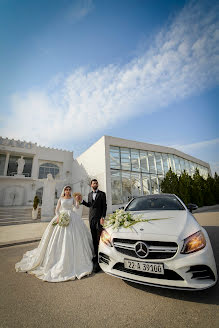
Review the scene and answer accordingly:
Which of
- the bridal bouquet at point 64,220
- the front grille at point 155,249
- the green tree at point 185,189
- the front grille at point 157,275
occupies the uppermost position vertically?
the green tree at point 185,189

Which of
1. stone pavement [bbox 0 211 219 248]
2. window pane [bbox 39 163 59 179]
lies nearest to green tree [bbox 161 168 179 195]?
stone pavement [bbox 0 211 219 248]

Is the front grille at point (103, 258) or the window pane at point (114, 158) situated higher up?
the window pane at point (114, 158)

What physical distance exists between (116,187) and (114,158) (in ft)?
10.9

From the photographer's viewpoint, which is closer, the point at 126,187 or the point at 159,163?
the point at 126,187

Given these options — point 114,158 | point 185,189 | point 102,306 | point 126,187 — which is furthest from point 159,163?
point 102,306

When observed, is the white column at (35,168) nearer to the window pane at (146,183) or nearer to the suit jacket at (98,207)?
the window pane at (146,183)

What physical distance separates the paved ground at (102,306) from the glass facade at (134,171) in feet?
42.3

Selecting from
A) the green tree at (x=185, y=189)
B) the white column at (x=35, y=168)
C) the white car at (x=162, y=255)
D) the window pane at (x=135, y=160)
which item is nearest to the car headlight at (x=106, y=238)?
the white car at (x=162, y=255)

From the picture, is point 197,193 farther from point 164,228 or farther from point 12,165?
point 12,165

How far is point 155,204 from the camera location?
332cm

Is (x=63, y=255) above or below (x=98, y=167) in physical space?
below

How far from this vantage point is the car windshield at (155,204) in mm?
3051

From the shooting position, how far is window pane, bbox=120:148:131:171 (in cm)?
1659

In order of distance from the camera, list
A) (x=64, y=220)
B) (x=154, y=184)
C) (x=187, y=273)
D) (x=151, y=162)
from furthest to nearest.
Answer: (x=151, y=162)
(x=154, y=184)
(x=64, y=220)
(x=187, y=273)
